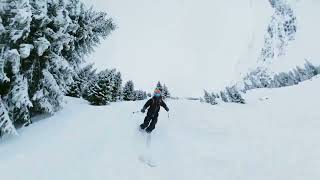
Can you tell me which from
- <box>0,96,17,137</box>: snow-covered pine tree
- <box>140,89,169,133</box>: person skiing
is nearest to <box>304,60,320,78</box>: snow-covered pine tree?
<box>140,89,169,133</box>: person skiing

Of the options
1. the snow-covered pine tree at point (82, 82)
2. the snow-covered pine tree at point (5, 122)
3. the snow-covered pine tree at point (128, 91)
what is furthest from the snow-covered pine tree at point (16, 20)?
the snow-covered pine tree at point (128, 91)

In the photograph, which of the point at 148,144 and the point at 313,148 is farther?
the point at 148,144

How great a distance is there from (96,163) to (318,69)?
61.4 ft

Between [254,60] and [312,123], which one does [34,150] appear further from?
[254,60]

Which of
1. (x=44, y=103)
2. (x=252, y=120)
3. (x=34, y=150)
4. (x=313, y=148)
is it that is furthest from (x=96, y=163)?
(x=252, y=120)

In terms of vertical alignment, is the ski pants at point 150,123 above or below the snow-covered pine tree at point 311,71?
below

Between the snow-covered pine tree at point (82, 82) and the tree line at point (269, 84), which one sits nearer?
the tree line at point (269, 84)

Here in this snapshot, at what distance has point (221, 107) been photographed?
56.4 feet

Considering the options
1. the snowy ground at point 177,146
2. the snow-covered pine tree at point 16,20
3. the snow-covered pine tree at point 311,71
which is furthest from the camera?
the snow-covered pine tree at point 311,71

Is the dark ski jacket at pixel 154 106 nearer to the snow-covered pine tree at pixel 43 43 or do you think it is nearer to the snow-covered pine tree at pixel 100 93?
the snow-covered pine tree at pixel 43 43

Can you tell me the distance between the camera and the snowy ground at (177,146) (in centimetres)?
909

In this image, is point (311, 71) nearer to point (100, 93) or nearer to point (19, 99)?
point (100, 93)

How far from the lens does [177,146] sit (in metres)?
12.2

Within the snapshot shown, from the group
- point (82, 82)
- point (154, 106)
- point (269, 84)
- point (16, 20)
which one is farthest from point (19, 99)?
point (269, 84)
